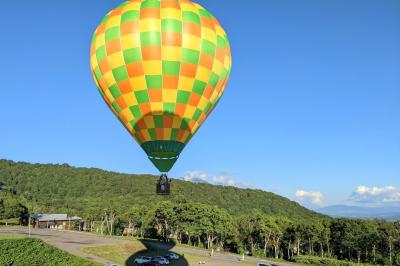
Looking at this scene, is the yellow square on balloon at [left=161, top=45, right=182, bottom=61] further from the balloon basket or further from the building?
the building

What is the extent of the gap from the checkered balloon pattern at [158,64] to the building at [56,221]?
105800 millimetres

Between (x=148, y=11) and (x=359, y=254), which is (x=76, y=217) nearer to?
(x=359, y=254)

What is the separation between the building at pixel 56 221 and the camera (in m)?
125

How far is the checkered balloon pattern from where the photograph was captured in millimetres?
26859

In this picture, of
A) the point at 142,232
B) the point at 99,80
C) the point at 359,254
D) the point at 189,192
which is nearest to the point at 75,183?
the point at 189,192

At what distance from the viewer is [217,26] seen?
29.4 metres

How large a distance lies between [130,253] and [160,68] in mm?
44928

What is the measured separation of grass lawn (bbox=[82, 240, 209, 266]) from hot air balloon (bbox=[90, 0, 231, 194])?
33611 mm

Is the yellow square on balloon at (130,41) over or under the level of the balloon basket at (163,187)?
over

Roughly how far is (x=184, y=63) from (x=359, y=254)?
218 ft

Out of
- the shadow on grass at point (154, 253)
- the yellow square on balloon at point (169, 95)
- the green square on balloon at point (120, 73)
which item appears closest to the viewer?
the yellow square on balloon at point (169, 95)

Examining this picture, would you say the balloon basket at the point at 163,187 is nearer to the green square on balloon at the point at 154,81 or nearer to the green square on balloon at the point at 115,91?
the green square on balloon at the point at 154,81

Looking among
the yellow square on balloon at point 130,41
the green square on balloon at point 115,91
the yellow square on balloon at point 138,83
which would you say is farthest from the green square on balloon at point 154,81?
the green square on balloon at point 115,91

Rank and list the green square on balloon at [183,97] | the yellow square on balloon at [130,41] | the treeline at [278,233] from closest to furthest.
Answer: the yellow square on balloon at [130,41], the green square on balloon at [183,97], the treeline at [278,233]
